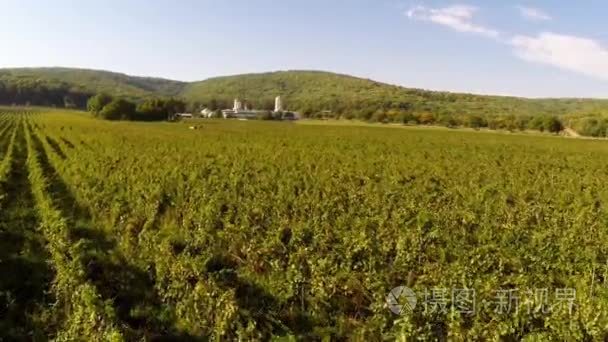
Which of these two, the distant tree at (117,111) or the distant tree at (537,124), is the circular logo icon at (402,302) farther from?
the distant tree at (537,124)

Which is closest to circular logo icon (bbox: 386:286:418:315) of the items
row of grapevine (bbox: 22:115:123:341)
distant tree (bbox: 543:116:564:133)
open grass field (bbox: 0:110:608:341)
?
open grass field (bbox: 0:110:608:341)

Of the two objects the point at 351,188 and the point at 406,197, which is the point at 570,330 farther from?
the point at 351,188

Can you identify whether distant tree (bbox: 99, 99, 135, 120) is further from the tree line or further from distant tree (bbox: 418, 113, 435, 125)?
distant tree (bbox: 418, 113, 435, 125)

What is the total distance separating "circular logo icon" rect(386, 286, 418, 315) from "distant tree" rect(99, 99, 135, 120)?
10457 cm

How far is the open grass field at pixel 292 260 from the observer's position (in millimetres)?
7598

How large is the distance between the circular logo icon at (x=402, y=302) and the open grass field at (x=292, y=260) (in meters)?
0.10

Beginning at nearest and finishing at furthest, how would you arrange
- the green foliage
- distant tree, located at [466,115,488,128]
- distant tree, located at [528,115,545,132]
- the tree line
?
the tree line → the green foliage → distant tree, located at [528,115,545,132] → distant tree, located at [466,115,488,128]

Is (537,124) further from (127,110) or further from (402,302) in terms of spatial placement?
(402,302)

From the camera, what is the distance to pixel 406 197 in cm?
1683

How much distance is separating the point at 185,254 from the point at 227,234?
1.36m

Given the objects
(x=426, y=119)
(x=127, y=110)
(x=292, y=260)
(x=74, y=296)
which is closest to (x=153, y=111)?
(x=127, y=110)

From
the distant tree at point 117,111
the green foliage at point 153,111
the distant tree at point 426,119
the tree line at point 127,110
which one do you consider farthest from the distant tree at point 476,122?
the distant tree at point 117,111

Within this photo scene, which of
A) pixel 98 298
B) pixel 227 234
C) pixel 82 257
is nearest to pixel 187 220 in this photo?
pixel 227 234

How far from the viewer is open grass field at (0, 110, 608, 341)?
7598 millimetres
